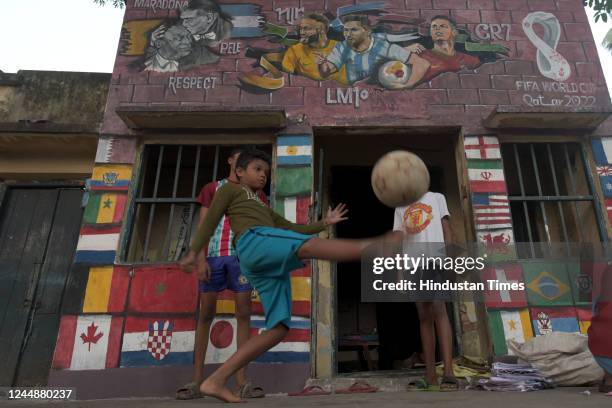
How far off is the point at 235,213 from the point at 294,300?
61.7 inches

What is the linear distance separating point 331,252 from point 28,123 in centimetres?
442

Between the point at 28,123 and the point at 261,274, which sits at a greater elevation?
the point at 28,123

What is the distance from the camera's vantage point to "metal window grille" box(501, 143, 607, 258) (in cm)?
459

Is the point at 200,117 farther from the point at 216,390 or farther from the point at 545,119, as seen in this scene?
the point at 545,119

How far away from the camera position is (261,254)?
8.24 ft

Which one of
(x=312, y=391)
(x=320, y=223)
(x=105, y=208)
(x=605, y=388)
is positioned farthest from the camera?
(x=105, y=208)

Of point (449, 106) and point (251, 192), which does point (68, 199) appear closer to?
point (251, 192)

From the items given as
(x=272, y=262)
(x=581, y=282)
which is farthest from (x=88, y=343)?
(x=581, y=282)

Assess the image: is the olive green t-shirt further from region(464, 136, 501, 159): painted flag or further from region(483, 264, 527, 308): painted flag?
region(464, 136, 501, 159): painted flag

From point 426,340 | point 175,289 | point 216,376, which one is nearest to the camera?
point 216,376

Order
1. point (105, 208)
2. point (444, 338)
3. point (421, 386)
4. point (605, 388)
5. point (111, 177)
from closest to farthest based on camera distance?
point (605, 388)
point (444, 338)
point (421, 386)
point (105, 208)
point (111, 177)

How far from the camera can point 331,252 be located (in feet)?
7.62

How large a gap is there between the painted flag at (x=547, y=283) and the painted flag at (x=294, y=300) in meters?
2.12

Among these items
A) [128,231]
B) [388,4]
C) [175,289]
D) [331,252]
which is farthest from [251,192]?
[388,4]
